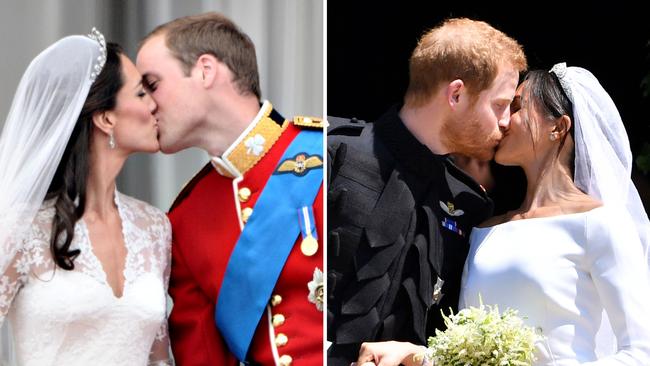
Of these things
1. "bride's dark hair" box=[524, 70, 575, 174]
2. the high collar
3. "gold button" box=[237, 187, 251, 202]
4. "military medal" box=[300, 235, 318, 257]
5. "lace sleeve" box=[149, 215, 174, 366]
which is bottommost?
"lace sleeve" box=[149, 215, 174, 366]

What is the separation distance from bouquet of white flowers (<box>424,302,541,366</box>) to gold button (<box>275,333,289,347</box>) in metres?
0.42

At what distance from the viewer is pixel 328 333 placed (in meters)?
2.78

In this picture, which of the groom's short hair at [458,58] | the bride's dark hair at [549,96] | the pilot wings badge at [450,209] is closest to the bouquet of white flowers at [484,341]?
the pilot wings badge at [450,209]

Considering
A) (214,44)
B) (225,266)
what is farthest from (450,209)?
(214,44)

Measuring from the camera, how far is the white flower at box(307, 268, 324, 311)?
2.77 meters

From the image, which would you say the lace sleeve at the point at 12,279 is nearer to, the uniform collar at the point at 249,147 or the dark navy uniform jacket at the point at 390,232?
the uniform collar at the point at 249,147

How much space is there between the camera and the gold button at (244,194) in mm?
2766

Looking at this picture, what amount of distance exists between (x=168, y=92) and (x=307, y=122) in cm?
42

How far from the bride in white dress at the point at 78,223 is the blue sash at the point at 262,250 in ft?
0.62

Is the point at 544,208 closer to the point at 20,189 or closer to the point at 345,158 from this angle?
the point at 345,158

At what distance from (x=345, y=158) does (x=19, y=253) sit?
0.95 meters

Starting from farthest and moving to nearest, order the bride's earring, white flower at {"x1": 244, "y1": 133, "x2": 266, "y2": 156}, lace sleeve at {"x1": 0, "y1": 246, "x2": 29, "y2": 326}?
1. white flower at {"x1": 244, "y1": 133, "x2": 266, "y2": 156}
2. the bride's earring
3. lace sleeve at {"x1": 0, "y1": 246, "x2": 29, "y2": 326}

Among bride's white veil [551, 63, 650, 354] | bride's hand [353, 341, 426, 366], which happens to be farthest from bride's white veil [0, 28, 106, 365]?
bride's white veil [551, 63, 650, 354]

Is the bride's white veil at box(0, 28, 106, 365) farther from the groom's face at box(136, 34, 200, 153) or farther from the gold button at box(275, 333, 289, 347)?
the gold button at box(275, 333, 289, 347)
